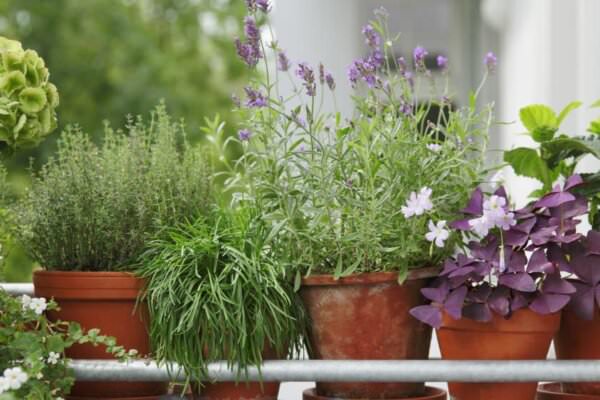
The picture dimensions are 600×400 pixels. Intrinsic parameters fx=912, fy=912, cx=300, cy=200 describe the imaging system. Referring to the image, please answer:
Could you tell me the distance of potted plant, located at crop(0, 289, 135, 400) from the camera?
146 cm

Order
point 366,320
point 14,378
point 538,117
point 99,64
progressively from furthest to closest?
1. point 99,64
2. point 538,117
3. point 366,320
4. point 14,378

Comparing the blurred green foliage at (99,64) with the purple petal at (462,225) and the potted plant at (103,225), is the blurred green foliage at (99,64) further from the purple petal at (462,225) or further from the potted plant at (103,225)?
the purple petal at (462,225)

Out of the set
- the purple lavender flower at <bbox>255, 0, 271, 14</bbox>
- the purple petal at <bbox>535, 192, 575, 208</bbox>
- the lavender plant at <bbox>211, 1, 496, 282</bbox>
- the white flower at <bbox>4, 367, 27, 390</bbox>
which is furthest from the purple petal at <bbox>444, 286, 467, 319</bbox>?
the white flower at <bbox>4, 367, 27, 390</bbox>

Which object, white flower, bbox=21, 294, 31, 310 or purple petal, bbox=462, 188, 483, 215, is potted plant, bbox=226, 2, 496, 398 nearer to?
purple petal, bbox=462, 188, 483, 215

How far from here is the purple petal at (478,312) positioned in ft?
5.15

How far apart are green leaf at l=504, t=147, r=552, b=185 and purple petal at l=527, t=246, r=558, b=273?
29cm

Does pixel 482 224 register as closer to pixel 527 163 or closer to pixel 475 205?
pixel 475 205

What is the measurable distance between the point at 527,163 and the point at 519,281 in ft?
1.22

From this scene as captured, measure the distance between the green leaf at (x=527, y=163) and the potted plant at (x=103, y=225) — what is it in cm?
63

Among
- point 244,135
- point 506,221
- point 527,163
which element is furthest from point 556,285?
point 244,135

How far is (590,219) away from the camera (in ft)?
6.08

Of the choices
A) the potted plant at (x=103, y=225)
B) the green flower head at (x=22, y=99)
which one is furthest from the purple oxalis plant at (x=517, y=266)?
the green flower head at (x=22, y=99)

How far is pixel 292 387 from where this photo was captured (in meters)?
2.34

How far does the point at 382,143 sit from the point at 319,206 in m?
0.17
